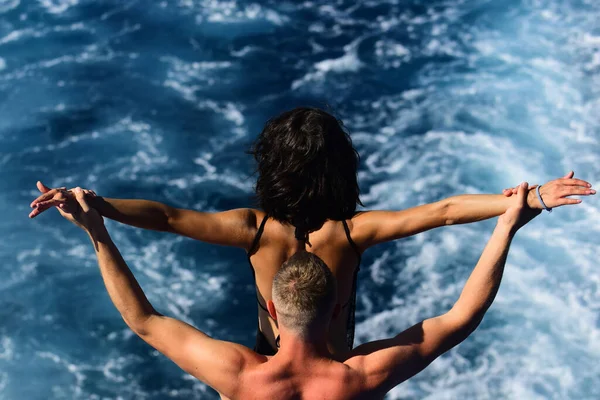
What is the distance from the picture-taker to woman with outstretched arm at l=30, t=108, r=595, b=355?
4184mm

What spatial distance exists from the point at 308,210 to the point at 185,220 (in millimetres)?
677

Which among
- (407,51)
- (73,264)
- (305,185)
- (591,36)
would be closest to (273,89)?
(407,51)

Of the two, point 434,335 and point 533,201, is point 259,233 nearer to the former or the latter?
point 434,335

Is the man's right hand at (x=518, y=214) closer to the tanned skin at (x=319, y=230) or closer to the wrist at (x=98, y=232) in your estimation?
the tanned skin at (x=319, y=230)

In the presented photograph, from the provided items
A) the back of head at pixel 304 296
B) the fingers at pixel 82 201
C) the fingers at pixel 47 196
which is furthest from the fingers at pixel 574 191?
the fingers at pixel 47 196

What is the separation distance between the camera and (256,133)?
40.8 feet

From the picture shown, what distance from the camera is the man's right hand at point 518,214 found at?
4.05 metres


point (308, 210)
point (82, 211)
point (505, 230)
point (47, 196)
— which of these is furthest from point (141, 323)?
point (505, 230)

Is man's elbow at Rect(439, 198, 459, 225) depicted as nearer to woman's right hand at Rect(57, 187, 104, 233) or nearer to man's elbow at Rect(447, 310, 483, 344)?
man's elbow at Rect(447, 310, 483, 344)

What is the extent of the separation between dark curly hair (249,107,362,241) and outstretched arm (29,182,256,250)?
0.19 m

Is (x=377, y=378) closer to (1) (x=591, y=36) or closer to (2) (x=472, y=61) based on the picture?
(2) (x=472, y=61)

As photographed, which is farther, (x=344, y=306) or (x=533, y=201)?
(x=344, y=306)

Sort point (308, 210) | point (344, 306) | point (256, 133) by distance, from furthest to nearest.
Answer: point (256, 133), point (344, 306), point (308, 210)

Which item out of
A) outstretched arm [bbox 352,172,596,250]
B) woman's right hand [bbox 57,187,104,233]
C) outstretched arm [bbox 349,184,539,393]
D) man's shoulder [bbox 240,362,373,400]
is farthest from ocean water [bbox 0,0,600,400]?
man's shoulder [bbox 240,362,373,400]
